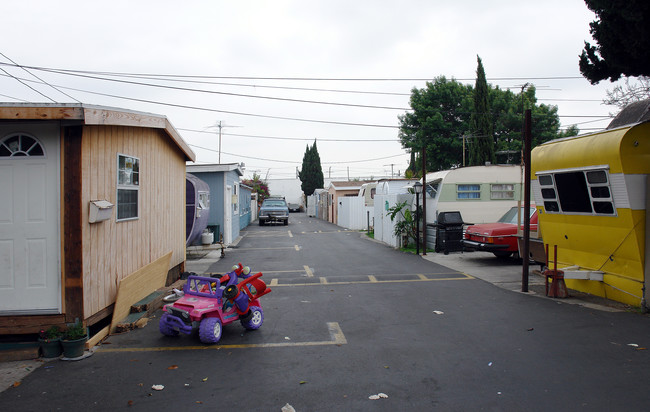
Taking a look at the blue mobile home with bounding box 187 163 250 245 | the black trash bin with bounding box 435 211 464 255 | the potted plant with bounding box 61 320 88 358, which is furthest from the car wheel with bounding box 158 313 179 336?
the blue mobile home with bounding box 187 163 250 245

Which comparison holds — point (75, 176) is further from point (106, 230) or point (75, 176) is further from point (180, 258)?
point (180, 258)

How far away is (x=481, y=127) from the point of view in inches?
1273

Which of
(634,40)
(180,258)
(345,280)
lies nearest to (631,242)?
(634,40)

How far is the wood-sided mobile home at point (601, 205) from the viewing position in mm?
Answer: 7340

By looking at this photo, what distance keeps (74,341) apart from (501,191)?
16.4 metres

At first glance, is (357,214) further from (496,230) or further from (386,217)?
(496,230)

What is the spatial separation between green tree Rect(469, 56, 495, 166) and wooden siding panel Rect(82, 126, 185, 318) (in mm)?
A: 25966

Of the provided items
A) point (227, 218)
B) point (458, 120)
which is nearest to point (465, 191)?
point (227, 218)

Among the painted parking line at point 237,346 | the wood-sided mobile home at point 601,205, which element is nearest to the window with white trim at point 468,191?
the wood-sided mobile home at point 601,205

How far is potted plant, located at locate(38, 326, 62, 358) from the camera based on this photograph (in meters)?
5.41

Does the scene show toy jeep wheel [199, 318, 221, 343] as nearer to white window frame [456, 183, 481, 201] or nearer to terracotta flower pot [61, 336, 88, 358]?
terracotta flower pot [61, 336, 88, 358]

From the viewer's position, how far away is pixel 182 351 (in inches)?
227

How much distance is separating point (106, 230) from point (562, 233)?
8.65 metres

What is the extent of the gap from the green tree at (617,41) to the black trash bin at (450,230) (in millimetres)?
8153
